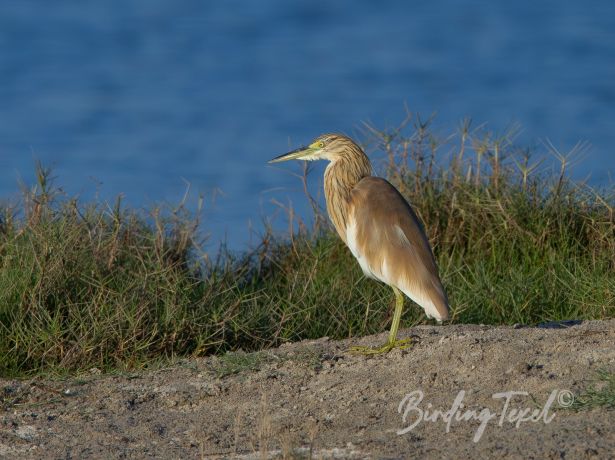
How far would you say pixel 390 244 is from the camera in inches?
230

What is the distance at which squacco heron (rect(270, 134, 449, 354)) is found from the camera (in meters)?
5.70

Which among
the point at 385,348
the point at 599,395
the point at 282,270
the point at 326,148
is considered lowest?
the point at 599,395

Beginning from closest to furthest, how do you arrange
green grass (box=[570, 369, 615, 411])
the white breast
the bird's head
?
green grass (box=[570, 369, 615, 411])
the white breast
the bird's head

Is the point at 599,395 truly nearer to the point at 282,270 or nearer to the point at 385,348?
the point at 385,348

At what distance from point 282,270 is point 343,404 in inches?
98.4

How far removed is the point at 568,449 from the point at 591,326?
5.92 ft

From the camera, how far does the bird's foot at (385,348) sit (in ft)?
18.4

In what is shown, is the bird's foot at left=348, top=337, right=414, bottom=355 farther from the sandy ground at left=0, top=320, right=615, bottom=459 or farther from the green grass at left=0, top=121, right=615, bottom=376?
the green grass at left=0, top=121, right=615, bottom=376

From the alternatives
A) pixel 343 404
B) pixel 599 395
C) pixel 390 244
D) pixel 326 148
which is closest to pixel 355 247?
pixel 390 244

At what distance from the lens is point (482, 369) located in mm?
5074

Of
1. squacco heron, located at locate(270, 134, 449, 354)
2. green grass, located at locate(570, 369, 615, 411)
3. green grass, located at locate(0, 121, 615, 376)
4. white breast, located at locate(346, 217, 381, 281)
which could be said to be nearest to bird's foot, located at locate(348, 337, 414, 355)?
squacco heron, located at locate(270, 134, 449, 354)

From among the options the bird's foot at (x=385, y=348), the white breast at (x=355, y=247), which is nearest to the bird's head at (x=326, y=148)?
the white breast at (x=355, y=247)

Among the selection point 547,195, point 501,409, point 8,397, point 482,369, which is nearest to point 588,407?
point 501,409

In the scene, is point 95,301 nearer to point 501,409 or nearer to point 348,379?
point 348,379
